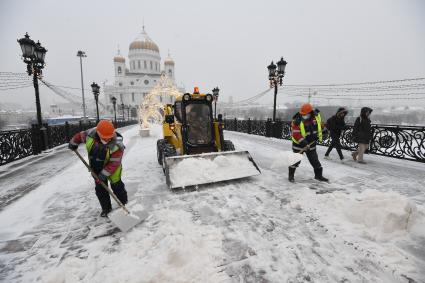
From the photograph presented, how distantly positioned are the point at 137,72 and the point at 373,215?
81.3 m

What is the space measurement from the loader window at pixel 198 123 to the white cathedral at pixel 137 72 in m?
69.0

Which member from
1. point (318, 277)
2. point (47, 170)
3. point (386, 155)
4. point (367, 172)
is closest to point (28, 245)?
point (318, 277)

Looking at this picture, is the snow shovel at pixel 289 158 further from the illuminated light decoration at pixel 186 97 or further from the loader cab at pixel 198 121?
the illuminated light decoration at pixel 186 97

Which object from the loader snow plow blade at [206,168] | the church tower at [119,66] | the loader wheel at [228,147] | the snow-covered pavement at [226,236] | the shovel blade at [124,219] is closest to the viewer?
the snow-covered pavement at [226,236]

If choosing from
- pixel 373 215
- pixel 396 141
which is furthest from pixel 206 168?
pixel 396 141

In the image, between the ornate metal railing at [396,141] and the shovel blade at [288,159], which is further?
the ornate metal railing at [396,141]

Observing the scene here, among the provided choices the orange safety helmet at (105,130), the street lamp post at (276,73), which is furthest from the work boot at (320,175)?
the street lamp post at (276,73)

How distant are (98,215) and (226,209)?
2.19 metres

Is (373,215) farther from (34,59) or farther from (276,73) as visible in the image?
(34,59)

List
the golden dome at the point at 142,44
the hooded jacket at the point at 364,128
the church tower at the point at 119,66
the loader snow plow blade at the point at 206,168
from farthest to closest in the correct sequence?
→ the church tower at the point at 119,66 → the golden dome at the point at 142,44 → the hooded jacket at the point at 364,128 → the loader snow plow blade at the point at 206,168

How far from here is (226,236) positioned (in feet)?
9.42

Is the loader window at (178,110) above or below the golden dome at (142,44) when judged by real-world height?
below

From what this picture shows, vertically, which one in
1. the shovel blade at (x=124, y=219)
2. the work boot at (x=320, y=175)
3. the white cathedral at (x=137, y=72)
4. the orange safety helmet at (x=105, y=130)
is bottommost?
the shovel blade at (x=124, y=219)

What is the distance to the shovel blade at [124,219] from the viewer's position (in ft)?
9.95
